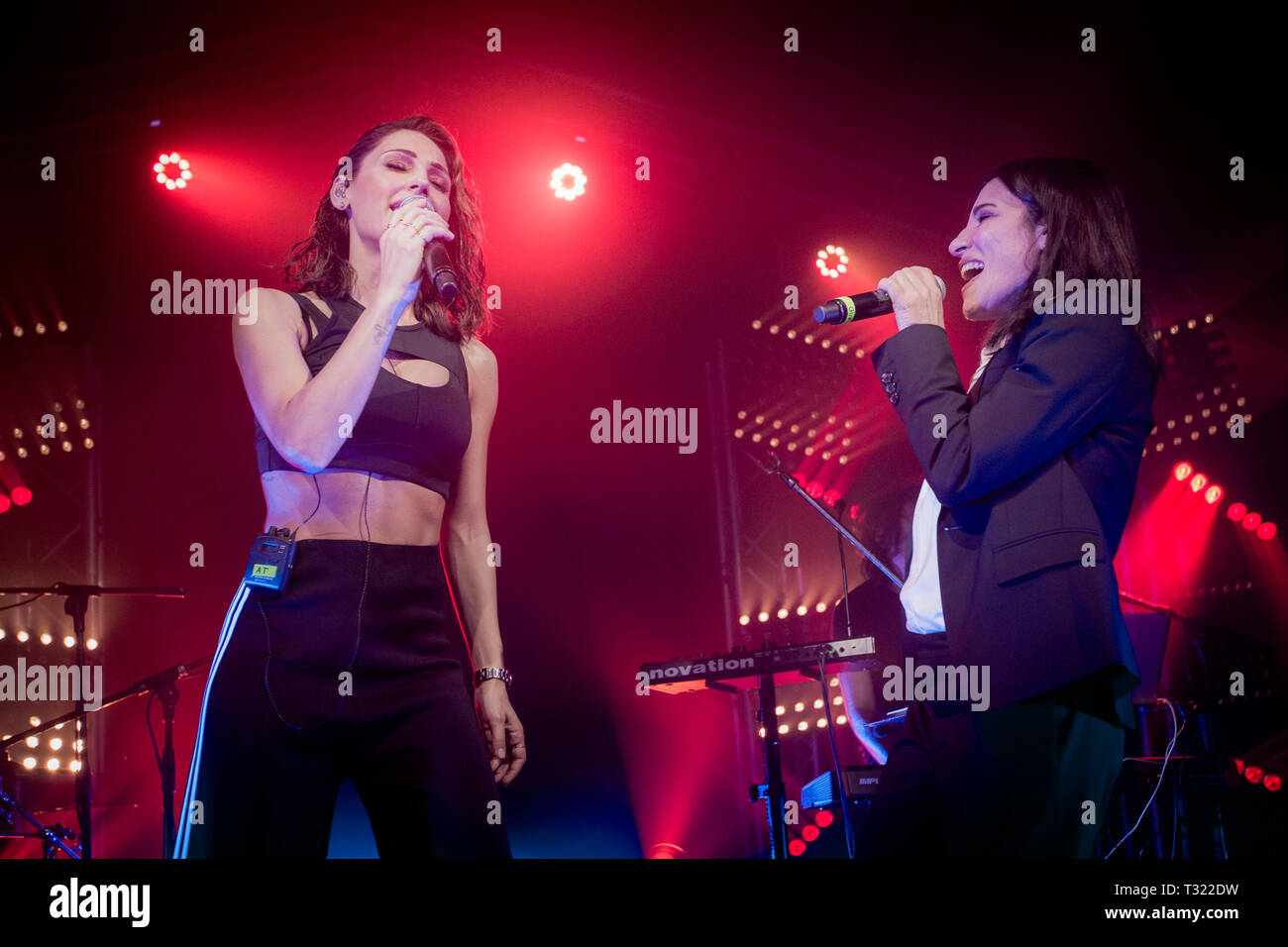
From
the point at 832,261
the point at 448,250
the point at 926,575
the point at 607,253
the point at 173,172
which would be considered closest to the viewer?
the point at 926,575

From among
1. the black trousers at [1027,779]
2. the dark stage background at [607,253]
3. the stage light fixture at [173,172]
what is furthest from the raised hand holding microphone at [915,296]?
the stage light fixture at [173,172]

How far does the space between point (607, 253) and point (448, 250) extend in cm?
Result: 190

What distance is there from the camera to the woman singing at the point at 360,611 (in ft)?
5.32

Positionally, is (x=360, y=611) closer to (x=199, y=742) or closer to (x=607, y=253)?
(x=199, y=742)

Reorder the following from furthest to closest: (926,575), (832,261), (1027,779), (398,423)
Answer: (832,261) < (926,575) < (398,423) < (1027,779)

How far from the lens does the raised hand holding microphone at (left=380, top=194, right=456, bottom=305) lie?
74.5 inches

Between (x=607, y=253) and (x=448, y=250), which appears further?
(x=607, y=253)

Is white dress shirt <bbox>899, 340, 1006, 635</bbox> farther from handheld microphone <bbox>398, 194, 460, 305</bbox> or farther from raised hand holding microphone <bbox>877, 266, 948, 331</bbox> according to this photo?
handheld microphone <bbox>398, 194, 460, 305</bbox>

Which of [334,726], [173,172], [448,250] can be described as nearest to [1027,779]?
[334,726]

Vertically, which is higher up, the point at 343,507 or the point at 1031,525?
the point at 343,507

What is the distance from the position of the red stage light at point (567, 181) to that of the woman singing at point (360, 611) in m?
2.12

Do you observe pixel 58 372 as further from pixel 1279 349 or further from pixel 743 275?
pixel 1279 349

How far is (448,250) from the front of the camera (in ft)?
8.07
